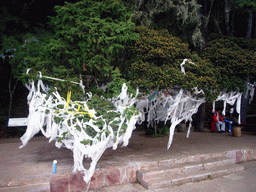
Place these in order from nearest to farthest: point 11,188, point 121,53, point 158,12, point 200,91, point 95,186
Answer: point 11,188, point 95,186, point 200,91, point 121,53, point 158,12

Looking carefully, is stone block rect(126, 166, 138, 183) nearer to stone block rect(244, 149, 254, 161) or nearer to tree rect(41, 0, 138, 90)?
tree rect(41, 0, 138, 90)

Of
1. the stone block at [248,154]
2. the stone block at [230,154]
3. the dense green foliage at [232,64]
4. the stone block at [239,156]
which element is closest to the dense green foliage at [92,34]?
the dense green foliage at [232,64]

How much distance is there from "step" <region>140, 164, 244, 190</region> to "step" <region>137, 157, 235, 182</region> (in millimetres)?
95

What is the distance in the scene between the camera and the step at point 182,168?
5.38 metres

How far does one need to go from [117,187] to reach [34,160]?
2498mm

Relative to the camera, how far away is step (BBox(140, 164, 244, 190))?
519 centimetres

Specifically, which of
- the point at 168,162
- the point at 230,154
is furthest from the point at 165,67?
the point at 230,154

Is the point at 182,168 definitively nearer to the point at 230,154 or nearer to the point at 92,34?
the point at 230,154

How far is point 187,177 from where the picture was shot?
5578mm

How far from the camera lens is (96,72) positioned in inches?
259

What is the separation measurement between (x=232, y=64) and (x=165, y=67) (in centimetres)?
209

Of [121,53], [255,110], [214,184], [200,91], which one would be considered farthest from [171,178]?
[255,110]

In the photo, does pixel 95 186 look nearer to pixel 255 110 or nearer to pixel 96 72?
pixel 96 72

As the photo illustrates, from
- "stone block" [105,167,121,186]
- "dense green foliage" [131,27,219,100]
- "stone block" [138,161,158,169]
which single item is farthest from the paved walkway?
"dense green foliage" [131,27,219,100]
